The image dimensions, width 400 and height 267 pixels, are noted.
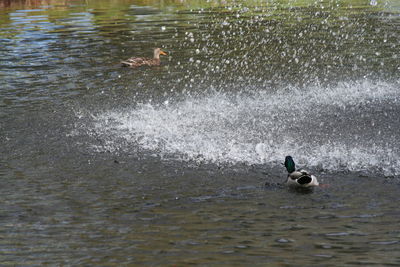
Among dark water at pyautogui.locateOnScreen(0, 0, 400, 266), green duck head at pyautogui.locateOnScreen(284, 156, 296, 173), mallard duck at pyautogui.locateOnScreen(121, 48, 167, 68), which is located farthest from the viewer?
mallard duck at pyautogui.locateOnScreen(121, 48, 167, 68)

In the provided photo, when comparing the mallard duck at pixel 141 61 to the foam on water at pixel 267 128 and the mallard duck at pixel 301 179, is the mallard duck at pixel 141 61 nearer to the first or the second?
the foam on water at pixel 267 128

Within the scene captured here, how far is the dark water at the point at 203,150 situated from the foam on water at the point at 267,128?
5 centimetres

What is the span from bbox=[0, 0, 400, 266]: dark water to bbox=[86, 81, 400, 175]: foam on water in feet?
0.18

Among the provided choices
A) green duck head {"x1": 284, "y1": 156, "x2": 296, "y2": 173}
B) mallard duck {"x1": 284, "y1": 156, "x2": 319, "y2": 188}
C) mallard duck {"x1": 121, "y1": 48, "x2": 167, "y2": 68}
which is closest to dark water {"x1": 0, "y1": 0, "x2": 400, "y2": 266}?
mallard duck {"x1": 284, "y1": 156, "x2": 319, "y2": 188}

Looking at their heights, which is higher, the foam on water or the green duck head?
the green duck head

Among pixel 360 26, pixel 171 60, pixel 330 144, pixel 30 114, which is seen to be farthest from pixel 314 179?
pixel 360 26

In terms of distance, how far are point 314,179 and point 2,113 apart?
10733 millimetres

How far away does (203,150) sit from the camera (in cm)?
1418

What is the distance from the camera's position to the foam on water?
13.4 metres

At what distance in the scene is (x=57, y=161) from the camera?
44.8 ft

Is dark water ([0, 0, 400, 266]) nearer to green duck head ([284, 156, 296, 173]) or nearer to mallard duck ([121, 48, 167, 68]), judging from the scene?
green duck head ([284, 156, 296, 173])

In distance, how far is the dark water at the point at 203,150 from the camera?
30.3 feet

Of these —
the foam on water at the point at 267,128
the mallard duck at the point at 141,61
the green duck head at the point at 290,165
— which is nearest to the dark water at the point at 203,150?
the foam on water at the point at 267,128

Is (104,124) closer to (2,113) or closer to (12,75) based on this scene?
(2,113)
